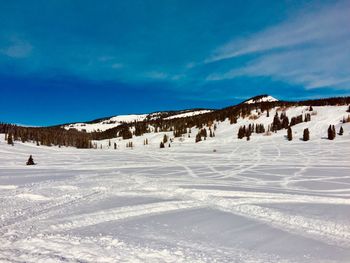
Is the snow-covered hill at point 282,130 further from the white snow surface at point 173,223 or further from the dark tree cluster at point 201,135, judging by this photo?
the white snow surface at point 173,223

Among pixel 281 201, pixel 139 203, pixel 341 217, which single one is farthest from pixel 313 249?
pixel 139 203

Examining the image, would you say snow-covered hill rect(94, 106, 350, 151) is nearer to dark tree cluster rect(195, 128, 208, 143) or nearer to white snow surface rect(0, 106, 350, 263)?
dark tree cluster rect(195, 128, 208, 143)

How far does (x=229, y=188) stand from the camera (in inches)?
573

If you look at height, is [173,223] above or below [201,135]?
below

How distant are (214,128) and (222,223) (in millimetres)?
100548

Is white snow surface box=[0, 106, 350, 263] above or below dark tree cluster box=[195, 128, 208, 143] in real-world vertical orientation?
below

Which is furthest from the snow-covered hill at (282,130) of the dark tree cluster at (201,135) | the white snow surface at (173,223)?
the white snow surface at (173,223)

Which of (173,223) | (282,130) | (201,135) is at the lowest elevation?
(173,223)

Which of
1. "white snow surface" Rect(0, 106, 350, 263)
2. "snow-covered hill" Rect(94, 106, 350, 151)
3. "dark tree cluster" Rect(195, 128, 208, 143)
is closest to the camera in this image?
"white snow surface" Rect(0, 106, 350, 263)

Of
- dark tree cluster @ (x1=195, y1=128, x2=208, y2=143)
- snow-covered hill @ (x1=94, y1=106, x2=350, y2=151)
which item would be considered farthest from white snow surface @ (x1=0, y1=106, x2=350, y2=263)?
dark tree cluster @ (x1=195, y1=128, x2=208, y2=143)

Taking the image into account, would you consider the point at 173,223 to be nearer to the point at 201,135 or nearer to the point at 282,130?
the point at 282,130

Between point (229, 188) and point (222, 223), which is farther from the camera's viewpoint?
point (229, 188)

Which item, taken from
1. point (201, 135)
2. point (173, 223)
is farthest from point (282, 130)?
point (173, 223)

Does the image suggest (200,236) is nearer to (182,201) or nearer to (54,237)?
(54,237)
